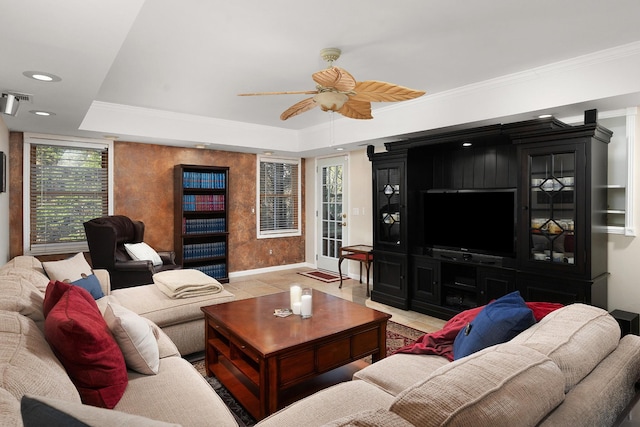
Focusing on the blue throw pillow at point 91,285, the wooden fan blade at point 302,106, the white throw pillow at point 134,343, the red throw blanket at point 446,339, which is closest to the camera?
the white throw pillow at point 134,343

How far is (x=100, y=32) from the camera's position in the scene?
1.94 meters

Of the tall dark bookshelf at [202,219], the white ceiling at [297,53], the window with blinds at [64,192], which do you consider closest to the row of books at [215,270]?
the tall dark bookshelf at [202,219]

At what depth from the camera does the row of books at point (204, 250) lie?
5.84m

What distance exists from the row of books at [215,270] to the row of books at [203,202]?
93 centimetres

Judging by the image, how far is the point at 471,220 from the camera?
4.24 m

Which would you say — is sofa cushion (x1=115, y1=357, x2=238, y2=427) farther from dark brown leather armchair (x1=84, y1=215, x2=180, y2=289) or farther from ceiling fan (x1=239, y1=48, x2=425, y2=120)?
dark brown leather armchair (x1=84, y1=215, x2=180, y2=289)

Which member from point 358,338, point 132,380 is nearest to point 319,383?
point 358,338

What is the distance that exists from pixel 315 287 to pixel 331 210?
5.51 feet

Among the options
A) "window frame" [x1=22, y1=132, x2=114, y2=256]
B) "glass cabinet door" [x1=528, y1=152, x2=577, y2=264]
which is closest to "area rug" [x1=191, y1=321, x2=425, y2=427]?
"glass cabinet door" [x1=528, y1=152, x2=577, y2=264]

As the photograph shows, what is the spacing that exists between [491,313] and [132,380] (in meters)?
1.82

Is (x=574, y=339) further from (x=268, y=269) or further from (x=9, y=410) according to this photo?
(x=268, y=269)

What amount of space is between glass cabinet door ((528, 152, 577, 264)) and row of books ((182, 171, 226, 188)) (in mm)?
4370

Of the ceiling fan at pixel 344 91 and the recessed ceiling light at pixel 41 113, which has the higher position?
the recessed ceiling light at pixel 41 113

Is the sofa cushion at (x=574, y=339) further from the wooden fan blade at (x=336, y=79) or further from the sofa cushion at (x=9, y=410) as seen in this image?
the wooden fan blade at (x=336, y=79)
